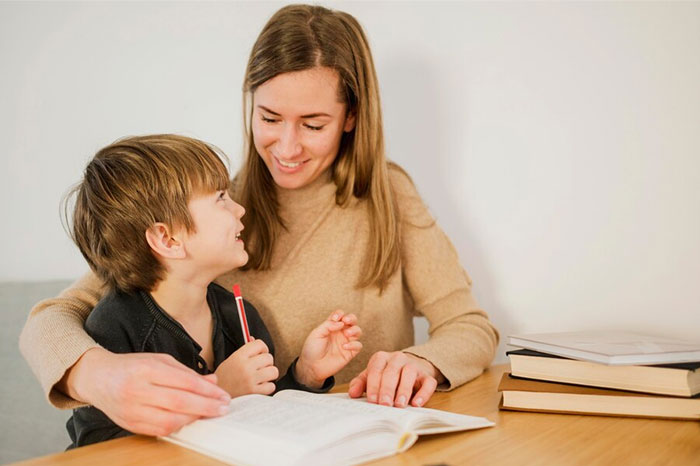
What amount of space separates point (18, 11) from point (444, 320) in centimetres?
152

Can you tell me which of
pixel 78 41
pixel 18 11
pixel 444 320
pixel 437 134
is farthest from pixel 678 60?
pixel 18 11

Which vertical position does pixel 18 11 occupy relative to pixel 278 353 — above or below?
above

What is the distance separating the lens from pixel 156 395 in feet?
2.83

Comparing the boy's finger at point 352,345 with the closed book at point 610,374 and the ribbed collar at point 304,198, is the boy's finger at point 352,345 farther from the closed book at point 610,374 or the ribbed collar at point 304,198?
the ribbed collar at point 304,198

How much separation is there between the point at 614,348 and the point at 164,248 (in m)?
0.76

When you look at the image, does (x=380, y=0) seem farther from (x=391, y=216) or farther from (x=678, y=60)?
(x=678, y=60)

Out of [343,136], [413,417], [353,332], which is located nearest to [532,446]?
[413,417]

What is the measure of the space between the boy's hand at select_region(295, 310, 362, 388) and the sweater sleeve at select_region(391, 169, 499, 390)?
0.64ft

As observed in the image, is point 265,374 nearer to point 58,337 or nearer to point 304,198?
point 58,337

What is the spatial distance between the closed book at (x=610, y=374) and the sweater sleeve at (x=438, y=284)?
0.25 metres

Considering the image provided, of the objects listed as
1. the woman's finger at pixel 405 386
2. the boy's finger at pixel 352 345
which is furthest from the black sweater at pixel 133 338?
the woman's finger at pixel 405 386

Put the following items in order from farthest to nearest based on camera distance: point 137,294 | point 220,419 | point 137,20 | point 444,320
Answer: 1. point 137,20
2. point 444,320
3. point 137,294
4. point 220,419

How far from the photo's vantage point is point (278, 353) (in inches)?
59.0

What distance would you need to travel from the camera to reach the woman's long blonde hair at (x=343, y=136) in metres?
1.39
